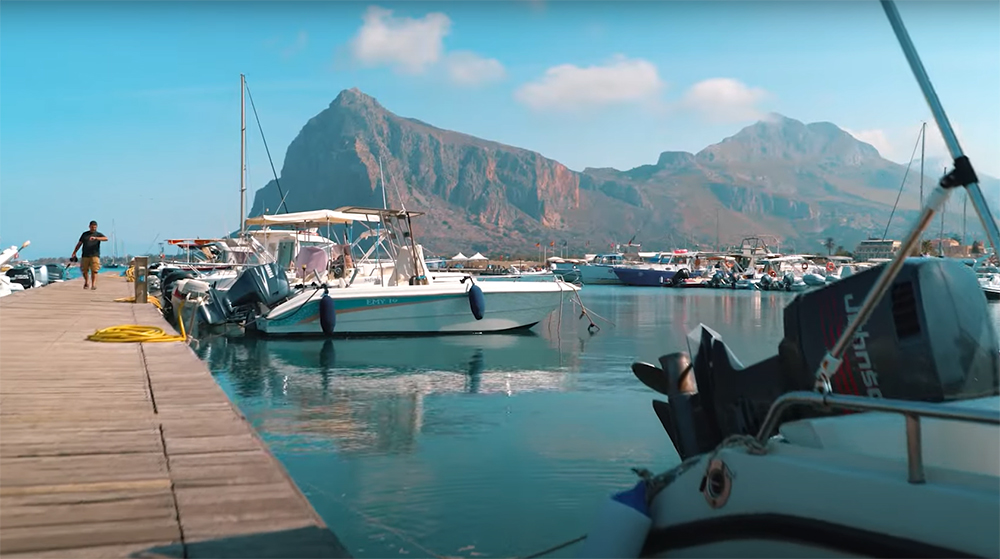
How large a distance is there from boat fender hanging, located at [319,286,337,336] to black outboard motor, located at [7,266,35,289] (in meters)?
25.0

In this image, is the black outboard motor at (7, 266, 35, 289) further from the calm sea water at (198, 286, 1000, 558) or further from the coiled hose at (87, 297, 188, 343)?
the coiled hose at (87, 297, 188, 343)

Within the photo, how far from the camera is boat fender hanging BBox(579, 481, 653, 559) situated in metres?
3.84

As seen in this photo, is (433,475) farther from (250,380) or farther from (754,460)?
(250,380)

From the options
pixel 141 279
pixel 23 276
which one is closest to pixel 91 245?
pixel 141 279

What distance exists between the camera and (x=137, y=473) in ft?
16.4

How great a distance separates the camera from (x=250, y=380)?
52.4 feet

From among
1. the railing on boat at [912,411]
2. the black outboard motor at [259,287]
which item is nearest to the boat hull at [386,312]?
the black outboard motor at [259,287]

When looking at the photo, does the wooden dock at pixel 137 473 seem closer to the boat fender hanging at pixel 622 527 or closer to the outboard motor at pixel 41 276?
the boat fender hanging at pixel 622 527

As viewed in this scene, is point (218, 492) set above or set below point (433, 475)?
above

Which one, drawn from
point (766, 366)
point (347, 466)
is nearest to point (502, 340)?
point (347, 466)

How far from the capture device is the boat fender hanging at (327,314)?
21.7 meters

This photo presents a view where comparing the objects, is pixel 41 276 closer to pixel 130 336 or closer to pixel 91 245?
pixel 91 245

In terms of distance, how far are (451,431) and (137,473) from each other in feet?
20.7

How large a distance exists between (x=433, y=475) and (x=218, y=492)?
4194mm
